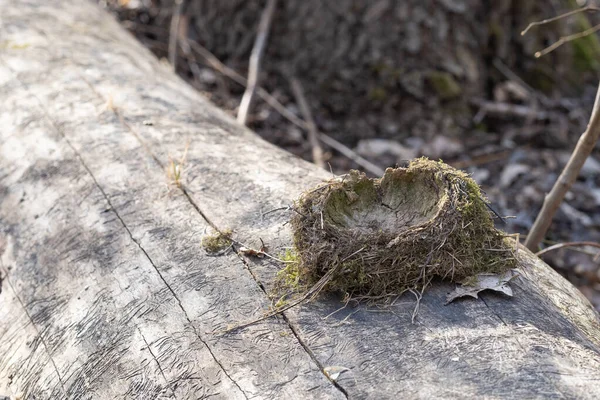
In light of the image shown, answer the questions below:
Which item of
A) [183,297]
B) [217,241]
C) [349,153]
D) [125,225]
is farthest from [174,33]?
[183,297]

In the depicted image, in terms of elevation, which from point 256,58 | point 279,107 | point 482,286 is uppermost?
point 482,286

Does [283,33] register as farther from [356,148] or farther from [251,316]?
[251,316]

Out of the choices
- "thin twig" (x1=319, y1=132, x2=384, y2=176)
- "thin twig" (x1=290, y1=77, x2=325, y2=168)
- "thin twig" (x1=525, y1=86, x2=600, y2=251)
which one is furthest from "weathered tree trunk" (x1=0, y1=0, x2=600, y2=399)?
"thin twig" (x1=290, y1=77, x2=325, y2=168)

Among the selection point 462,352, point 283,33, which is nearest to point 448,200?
point 462,352

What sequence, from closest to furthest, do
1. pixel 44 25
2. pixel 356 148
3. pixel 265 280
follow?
pixel 265 280
pixel 44 25
pixel 356 148

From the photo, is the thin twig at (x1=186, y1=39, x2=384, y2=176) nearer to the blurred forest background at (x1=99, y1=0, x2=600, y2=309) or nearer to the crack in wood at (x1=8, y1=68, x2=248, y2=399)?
the blurred forest background at (x1=99, y1=0, x2=600, y2=309)

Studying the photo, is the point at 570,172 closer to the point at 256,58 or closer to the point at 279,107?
the point at 279,107
